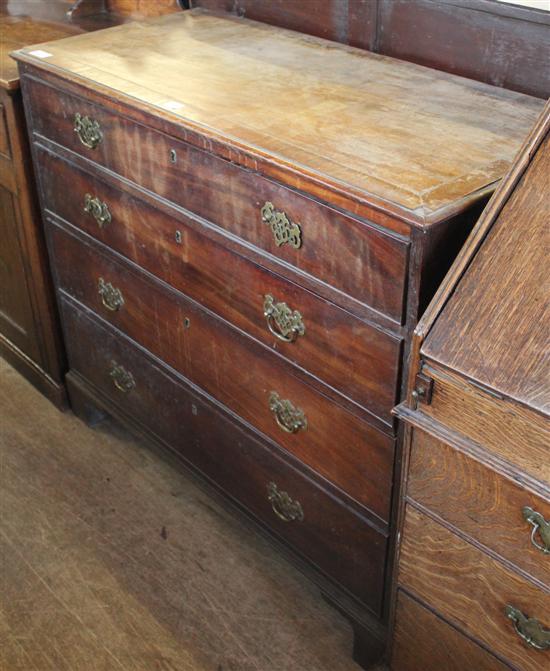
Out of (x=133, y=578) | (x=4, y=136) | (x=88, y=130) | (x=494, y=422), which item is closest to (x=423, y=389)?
(x=494, y=422)

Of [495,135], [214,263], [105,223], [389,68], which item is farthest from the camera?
[105,223]

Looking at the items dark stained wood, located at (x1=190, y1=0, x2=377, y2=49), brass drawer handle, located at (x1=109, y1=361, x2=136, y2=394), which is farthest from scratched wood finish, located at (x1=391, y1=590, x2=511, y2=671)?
dark stained wood, located at (x1=190, y1=0, x2=377, y2=49)

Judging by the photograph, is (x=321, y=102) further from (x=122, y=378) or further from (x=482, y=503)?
(x=122, y=378)

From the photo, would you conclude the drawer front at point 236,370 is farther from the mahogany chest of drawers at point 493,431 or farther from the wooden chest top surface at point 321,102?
the wooden chest top surface at point 321,102

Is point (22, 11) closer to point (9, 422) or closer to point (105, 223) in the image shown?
point (105, 223)

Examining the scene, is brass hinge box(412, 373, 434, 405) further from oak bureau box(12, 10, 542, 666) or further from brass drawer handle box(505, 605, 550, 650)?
brass drawer handle box(505, 605, 550, 650)

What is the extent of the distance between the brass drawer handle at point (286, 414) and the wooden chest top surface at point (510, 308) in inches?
22.0

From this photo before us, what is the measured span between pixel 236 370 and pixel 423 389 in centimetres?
68

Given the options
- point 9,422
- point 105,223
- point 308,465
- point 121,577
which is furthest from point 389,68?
point 9,422

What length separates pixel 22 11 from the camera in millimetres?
2938

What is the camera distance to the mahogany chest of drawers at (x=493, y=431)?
1.32 meters

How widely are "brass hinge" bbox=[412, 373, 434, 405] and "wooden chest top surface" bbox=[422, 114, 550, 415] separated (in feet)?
0.16

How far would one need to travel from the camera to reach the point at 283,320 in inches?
70.7

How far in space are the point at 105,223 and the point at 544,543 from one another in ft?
4.38
